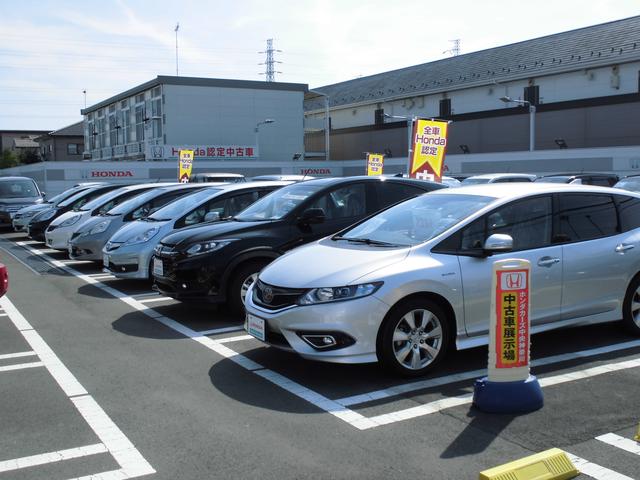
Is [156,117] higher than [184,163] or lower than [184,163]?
higher

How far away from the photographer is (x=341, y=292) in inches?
211

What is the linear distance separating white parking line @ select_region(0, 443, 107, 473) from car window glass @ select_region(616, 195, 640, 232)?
5291 mm

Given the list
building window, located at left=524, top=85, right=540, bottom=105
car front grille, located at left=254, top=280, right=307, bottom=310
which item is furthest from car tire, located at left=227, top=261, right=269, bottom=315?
building window, located at left=524, top=85, right=540, bottom=105

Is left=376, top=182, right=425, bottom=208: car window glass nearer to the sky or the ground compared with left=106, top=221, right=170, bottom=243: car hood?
nearer to the sky

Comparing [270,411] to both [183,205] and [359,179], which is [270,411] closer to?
[359,179]

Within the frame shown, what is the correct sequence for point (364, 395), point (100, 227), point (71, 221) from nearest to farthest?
1. point (364, 395)
2. point (100, 227)
3. point (71, 221)

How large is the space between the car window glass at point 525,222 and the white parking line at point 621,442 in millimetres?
2104

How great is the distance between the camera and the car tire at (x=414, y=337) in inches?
212

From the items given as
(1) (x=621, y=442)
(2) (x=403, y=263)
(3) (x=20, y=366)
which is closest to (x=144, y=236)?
(3) (x=20, y=366)

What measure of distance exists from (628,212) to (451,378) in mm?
2787

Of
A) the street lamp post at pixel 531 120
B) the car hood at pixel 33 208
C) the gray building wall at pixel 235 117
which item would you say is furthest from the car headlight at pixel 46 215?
the gray building wall at pixel 235 117

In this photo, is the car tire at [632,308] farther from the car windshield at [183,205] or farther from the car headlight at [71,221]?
the car headlight at [71,221]

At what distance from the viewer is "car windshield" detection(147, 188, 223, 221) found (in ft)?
34.0

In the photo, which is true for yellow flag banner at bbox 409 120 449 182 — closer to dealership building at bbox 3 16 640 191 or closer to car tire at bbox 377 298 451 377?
car tire at bbox 377 298 451 377
